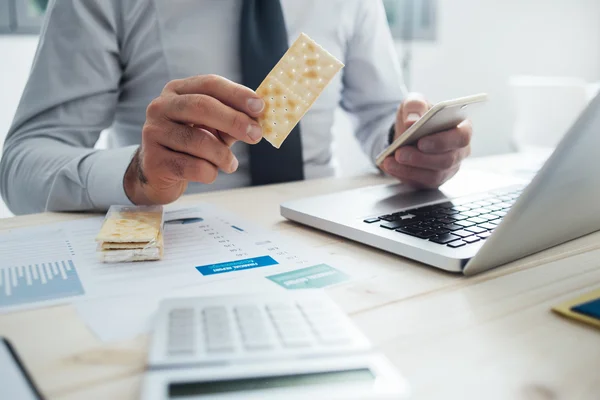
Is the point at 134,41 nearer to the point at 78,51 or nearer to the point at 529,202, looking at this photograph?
the point at 78,51

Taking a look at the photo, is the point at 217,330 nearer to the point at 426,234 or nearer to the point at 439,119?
the point at 426,234

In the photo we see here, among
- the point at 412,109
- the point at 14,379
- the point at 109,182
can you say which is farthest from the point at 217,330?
the point at 412,109

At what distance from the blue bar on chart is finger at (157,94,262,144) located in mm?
214

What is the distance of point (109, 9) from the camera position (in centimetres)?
104

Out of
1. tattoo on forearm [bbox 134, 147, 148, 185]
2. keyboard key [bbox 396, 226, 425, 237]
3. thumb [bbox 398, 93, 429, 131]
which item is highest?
thumb [bbox 398, 93, 429, 131]

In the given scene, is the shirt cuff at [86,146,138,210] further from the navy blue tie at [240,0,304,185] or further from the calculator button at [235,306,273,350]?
the calculator button at [235,306,273,350]

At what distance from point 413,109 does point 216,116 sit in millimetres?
445

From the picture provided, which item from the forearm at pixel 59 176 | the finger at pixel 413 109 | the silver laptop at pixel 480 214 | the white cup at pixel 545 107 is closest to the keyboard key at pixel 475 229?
the silver laptop at pixel 480 214

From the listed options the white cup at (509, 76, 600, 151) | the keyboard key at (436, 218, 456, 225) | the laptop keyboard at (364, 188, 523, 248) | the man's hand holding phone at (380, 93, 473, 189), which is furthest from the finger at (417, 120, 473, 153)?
the white cup at (509, 76, 600, 151)

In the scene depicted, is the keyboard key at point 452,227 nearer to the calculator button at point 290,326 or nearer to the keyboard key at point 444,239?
the keyboard key at point 444,239

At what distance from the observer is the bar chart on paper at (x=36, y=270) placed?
51 centimetres

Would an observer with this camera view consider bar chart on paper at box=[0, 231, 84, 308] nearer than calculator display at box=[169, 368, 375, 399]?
No

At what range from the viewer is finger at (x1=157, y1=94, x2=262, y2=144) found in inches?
25.4

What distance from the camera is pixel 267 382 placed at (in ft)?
1.13
